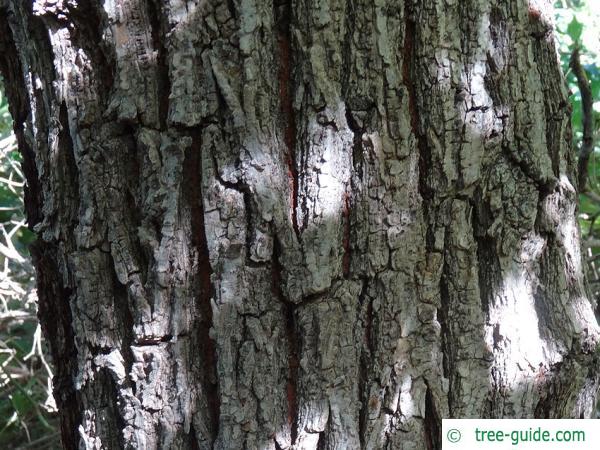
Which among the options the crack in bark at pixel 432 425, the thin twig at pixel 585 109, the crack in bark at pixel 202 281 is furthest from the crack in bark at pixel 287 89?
the thin twig at pixel 585 109

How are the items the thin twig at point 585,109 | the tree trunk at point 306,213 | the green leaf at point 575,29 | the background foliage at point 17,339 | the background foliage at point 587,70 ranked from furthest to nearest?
the background foliage at point 17,339, the green leaf at point 575,29, the background foliage at point 587,70, the thin twig at point 585,109, the tree trunk at point 306,213

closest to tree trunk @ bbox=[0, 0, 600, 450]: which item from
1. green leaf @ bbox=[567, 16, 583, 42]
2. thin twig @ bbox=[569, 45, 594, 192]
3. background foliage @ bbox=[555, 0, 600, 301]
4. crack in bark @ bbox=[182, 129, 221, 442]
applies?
crack in bark @ bbox=[182, 129, 221, 442]

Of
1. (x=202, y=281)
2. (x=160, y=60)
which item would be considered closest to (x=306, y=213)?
(x=202, y=281)

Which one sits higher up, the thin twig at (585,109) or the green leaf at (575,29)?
the green leaf at (575,29)

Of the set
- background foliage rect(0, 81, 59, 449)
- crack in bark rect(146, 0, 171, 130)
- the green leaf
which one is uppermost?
the green leaf

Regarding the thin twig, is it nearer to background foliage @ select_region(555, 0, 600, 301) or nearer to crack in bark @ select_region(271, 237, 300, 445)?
background foliage @ select_region(555, 0, 600, 301)

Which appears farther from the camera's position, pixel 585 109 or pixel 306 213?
pixel 585 109

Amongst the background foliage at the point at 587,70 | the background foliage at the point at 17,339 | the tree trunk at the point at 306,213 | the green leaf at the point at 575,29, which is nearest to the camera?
the tree trunk at the point at 306,213

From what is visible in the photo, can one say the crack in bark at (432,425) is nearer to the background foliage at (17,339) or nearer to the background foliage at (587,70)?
the background foliage at (587,70)

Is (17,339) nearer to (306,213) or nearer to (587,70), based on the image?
(587,70)

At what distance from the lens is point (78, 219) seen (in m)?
1.05

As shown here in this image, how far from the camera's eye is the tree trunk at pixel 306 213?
98 centimetres

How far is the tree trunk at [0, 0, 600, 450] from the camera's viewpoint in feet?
3.21

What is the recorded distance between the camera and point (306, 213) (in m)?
0.98
